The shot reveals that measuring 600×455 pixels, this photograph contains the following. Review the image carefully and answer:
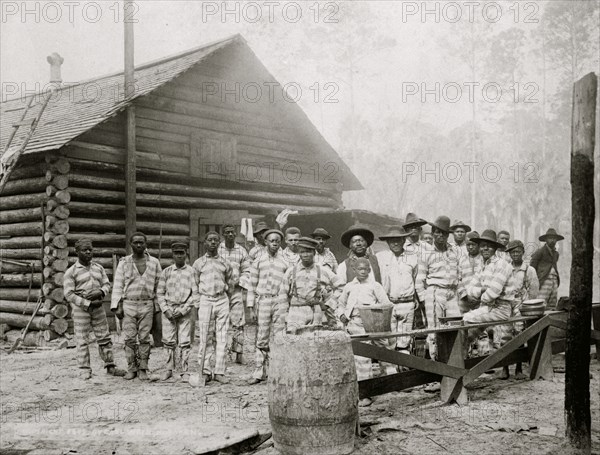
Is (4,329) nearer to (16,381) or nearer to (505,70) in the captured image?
(16,381)

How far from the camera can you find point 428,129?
49.4m

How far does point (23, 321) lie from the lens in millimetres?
11828

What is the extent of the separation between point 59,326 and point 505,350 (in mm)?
7949

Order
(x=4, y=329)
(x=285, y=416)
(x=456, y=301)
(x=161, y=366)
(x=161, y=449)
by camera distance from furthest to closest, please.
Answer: (x=4, y=329) < (x=161, y=366) < (x=456, y=301) < (x=161, y=449) < (x=285, y=416)

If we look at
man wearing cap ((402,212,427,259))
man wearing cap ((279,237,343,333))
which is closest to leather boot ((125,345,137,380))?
man wearing cap ((279,237,343,333))

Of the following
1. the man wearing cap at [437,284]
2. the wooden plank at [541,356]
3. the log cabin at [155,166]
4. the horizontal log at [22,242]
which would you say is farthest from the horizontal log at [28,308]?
the wooden plank at [541,356]

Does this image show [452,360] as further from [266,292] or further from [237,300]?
[237,300]

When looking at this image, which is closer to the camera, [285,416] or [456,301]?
[285,416]

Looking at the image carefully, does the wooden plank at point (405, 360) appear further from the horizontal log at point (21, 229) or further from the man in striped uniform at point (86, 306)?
the horizontal log at point (21, 229)

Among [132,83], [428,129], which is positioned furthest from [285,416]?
[428,129]

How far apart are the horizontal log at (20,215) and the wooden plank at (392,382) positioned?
8.11 meters

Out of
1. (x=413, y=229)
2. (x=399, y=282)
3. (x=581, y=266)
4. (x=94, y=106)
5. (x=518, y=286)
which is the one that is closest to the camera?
(x=581, y=266)

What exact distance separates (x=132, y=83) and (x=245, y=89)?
2929 mm

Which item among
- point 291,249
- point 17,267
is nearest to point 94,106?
point 17,267
